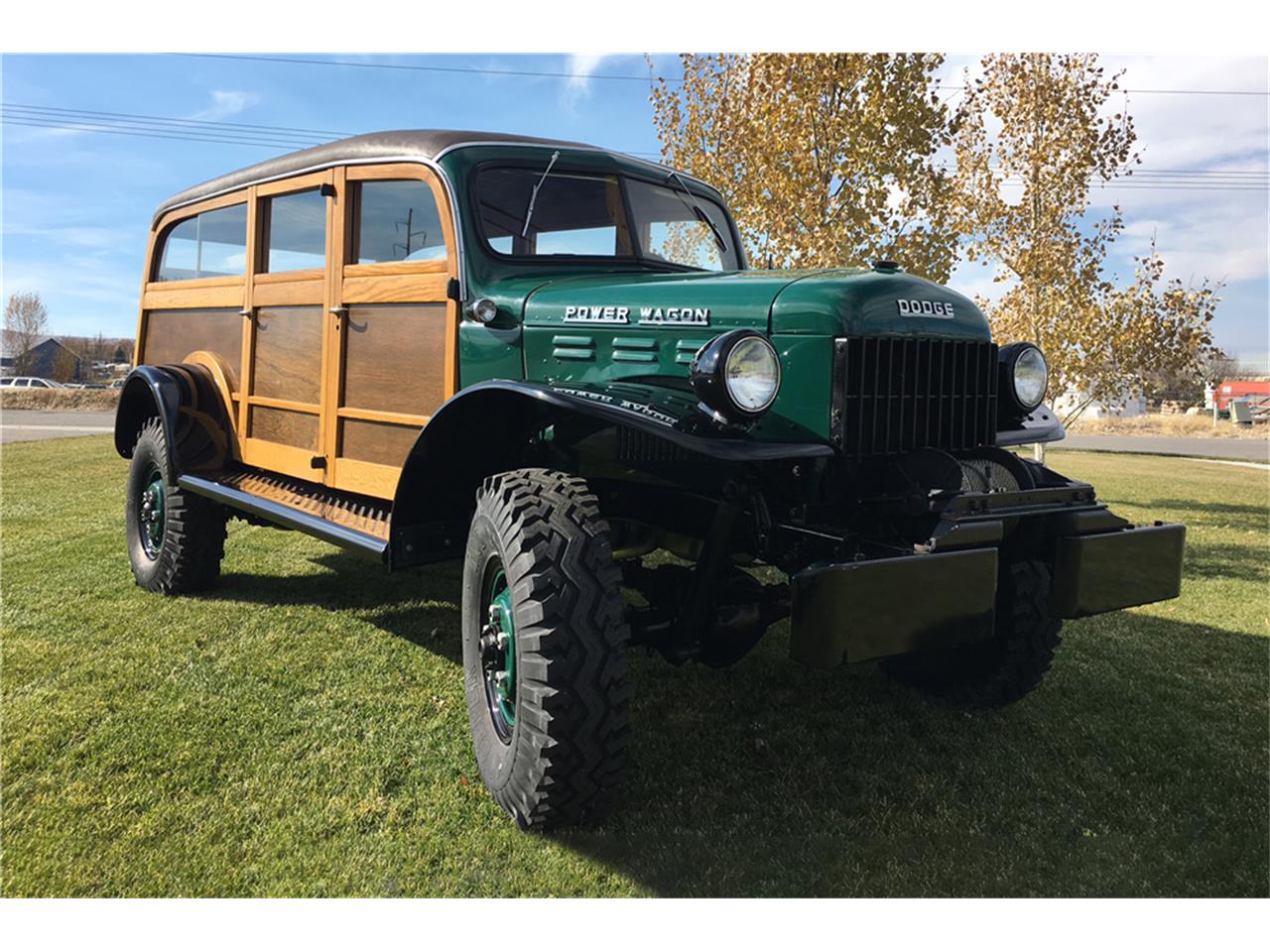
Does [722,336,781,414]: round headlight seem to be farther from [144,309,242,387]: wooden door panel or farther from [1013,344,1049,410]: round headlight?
[144,309,242,387]: wooden door panel

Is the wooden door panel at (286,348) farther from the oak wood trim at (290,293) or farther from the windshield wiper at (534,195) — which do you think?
the windshield wiper at (534,195)

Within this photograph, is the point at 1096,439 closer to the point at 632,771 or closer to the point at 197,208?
the point at 197,208

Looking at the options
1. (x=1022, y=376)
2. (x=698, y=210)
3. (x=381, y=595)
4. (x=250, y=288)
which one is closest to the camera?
(x=1022, y=376)

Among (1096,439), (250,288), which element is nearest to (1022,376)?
(250,288)

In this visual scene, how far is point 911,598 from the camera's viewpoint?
251cm

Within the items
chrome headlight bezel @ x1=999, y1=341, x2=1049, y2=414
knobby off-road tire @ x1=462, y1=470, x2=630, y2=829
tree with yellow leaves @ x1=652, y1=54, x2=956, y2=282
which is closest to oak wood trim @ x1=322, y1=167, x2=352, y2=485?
knobby off-road tire @ x1=462, y1=470, x2=630, y2=829

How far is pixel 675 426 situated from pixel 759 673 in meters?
1.90

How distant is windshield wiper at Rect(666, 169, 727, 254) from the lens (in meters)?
4.26

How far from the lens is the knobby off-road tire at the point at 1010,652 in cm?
353

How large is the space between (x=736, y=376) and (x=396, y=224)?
2.08 m

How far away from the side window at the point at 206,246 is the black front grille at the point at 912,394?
11.8 ft

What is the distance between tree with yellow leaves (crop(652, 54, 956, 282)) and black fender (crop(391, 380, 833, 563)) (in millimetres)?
6460

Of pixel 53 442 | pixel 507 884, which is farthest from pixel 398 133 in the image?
pixel 53 442

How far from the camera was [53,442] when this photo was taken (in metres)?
15.9
